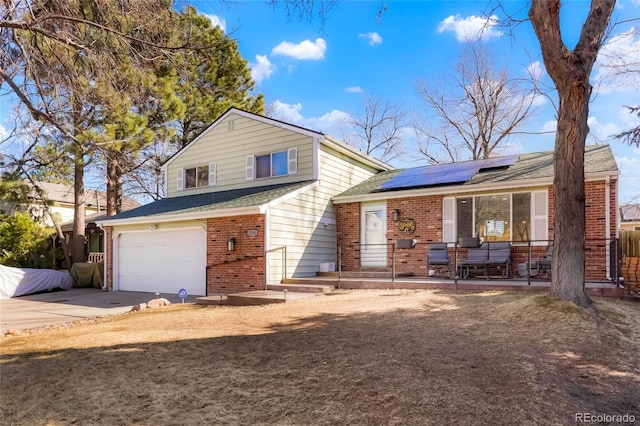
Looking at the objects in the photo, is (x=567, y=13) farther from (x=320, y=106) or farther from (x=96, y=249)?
(x=96, y=249)

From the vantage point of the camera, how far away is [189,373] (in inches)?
172

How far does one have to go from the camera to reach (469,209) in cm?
1183

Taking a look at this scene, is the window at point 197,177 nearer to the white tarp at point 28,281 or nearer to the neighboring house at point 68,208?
the white tarp at point 28,281

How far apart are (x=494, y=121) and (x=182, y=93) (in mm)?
16879

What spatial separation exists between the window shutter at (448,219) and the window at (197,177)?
8649 mm

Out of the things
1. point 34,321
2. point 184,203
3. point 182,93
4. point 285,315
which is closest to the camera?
point 285,315

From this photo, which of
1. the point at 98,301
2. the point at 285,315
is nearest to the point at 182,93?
the point at 98,301

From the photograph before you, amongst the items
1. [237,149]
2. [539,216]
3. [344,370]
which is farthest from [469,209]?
[344,370]

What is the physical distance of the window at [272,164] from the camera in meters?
14.0

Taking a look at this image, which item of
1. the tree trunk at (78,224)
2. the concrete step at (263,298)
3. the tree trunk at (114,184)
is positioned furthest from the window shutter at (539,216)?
the tree trunk at (78,224)

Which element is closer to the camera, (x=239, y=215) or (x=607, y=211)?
(x=607, y=211)

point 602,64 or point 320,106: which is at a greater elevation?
point 320,106

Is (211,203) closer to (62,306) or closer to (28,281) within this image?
(62,306)

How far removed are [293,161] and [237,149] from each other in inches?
102
